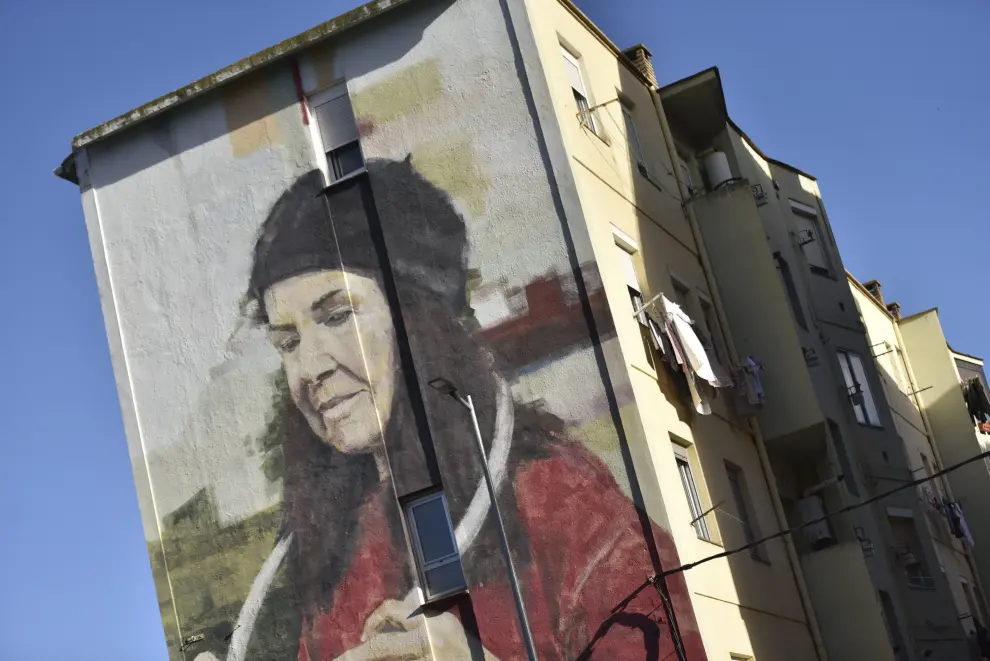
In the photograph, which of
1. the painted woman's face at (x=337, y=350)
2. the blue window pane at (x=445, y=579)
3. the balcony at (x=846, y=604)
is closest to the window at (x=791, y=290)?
the balcony at (x=846, y=604)

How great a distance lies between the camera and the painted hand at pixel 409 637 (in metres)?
22.7

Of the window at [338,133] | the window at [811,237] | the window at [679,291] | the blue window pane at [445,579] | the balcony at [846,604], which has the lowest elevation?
the balcony at [846,604]

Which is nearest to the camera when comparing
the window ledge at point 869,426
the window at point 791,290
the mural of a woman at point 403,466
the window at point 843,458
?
the mural of a woman at point 403,466

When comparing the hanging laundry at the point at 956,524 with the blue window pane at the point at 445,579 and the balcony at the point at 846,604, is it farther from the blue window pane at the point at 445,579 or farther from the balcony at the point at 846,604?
the blue window pane at the point at 445,579

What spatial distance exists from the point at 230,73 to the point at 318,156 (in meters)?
2.45

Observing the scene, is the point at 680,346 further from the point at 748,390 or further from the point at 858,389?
the point at 858,389

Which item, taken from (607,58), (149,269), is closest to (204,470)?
(149,269)

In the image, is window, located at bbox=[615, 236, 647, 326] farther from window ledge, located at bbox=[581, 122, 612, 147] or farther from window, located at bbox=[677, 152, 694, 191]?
window, located at bbox=[677, 152, 694, 191]

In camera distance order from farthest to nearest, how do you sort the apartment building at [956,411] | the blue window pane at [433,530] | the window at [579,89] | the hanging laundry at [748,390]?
1. the apartment building at [956,411]
2. the hanging laundry at [748,390]
3. the window at [579,89]
4. the blue window pane at [433,530]

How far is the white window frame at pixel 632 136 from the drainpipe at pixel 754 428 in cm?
160

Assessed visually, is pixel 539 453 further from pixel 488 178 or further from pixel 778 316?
pixel 778 316

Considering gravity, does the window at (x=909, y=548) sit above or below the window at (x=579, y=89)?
below

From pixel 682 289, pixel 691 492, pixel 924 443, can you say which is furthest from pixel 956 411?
pixel 691 492

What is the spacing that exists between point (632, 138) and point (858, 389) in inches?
370
